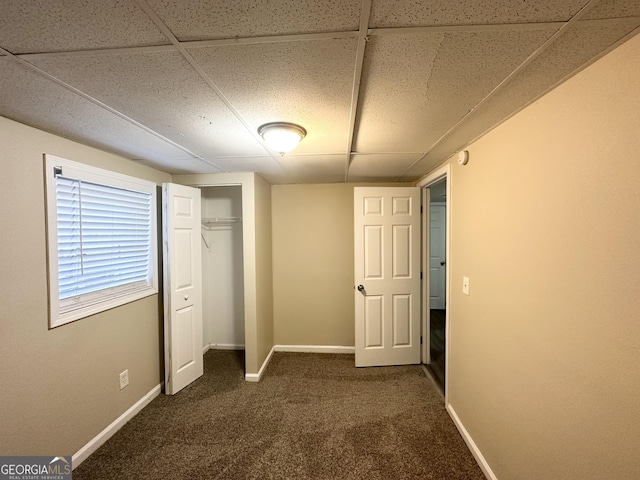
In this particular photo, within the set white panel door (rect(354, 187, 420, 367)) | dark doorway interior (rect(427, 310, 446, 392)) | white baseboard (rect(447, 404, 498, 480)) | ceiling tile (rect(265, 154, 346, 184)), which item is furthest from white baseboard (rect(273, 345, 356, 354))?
ceiling tile (rect(265, 154, 346, 184))

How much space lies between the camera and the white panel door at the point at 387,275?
290 centimetres

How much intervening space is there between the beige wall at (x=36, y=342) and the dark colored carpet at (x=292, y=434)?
1.15ft

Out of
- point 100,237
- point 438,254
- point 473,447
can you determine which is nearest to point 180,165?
point 100,237

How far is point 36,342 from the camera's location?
4.80 feet

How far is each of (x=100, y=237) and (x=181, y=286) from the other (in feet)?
2.64

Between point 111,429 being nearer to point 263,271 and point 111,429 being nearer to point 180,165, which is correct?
point 263,271

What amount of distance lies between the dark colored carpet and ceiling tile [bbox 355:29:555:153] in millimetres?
2172

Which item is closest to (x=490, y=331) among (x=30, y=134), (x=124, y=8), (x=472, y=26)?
(x=472, y=26)

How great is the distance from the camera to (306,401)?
7.61 ft

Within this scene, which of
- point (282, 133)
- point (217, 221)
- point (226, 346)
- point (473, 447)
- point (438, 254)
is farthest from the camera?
point (438, 254)

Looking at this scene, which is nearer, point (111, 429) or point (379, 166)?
→ point (111, 429)

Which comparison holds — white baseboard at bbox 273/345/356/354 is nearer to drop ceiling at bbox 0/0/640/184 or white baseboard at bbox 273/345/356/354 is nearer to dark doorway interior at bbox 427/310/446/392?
dark doorway interior at bbox 427/310/446/392

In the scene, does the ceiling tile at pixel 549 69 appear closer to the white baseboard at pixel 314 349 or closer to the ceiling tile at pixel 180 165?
the ceiling tile at pixel 180 165

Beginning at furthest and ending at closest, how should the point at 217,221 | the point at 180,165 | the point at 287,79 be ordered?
the point at 217,221, the point at 180,165, the point at 287,79
